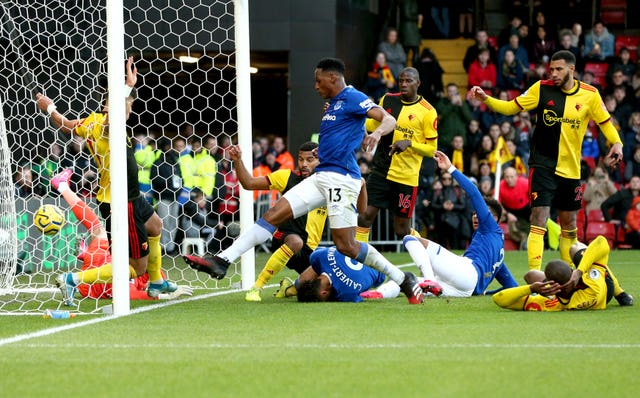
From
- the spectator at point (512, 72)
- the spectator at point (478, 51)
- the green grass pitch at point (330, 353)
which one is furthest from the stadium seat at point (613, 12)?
the green grass pitch at point (330, 353)

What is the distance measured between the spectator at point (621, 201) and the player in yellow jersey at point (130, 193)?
37.5 ft

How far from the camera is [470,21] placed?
2591 centimetres

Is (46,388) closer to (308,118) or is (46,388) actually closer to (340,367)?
(340,367)

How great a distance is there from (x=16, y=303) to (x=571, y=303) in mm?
5053

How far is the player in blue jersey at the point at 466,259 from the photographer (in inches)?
396

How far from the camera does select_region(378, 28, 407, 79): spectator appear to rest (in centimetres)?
2238

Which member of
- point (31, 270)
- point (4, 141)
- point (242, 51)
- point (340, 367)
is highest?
point (242, 51)

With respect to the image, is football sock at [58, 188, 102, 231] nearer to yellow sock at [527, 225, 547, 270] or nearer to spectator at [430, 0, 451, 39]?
yellow sock at [527, 225, 547, 270]

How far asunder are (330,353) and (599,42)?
Result: 18646mm

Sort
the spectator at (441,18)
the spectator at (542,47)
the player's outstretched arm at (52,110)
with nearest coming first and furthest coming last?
the player's outstretched arm at (52,110), the spectator at (542,47), the spectator at (441,18)

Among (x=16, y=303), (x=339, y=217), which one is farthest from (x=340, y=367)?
(x=16, y=303)

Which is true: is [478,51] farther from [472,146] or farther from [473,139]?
[472,146]

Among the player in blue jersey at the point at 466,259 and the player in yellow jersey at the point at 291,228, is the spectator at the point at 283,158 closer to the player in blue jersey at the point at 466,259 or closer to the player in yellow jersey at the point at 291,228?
the player in yellow jersey at the point at 291,228

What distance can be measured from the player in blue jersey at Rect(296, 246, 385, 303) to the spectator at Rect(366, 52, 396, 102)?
40.2 ft
